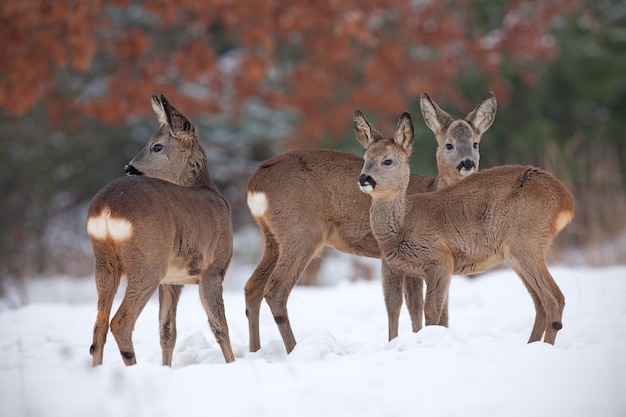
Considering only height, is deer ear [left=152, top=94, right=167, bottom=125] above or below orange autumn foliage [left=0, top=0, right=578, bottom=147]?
below

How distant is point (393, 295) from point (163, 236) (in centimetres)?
219

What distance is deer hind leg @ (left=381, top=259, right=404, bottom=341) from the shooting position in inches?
300

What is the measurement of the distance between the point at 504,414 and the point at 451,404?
27cm

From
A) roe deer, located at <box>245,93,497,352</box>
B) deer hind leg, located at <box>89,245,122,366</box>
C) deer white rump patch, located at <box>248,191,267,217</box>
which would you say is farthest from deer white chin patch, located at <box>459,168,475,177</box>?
deer hind leg, located at <box>89,245,122,366</box>

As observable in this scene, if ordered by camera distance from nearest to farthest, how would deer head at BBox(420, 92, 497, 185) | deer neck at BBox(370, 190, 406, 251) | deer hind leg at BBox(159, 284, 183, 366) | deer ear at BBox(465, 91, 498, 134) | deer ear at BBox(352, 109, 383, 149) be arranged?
deer hind leg at BBox(159, 284, 183, 366) < deer neck at BBox(370, 190, 406, 251) < deer ear at BBox(352, 109, 383, 149) < deer head at BBox(420, 92, 497, 185) < deer ear at BBox(465, 91, 498, 134)

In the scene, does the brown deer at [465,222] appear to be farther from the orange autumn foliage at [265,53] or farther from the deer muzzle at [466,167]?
the orange autumn foliage at [265,53]

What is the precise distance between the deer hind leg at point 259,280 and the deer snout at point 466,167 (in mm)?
1684

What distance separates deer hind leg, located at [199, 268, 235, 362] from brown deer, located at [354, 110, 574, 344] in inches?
52.1

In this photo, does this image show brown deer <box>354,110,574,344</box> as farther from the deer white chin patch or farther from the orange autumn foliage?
A: the orange autumn foliage

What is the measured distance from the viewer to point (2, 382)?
18.3ft

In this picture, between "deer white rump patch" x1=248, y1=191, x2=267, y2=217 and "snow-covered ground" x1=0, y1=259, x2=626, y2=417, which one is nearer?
"snow-covered ground" x1=0, y1=259, x2=626, y2=417

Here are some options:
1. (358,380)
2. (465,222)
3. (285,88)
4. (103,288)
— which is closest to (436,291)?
(465,222)

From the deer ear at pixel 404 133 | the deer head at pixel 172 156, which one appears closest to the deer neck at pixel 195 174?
the deer head at pixel 172 156

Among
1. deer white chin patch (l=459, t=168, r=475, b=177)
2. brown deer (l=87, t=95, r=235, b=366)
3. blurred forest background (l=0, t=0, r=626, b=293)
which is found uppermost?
blurred forest background (l=0, t=0, r=626, b=293)
